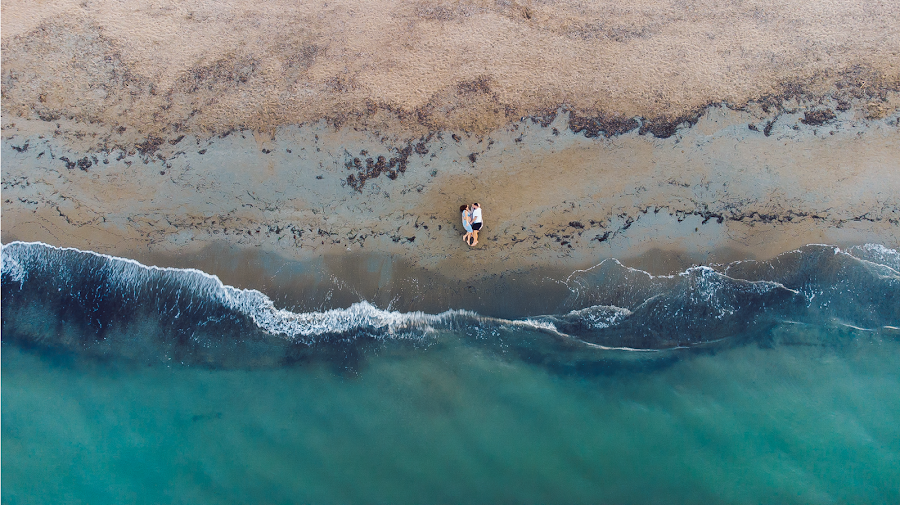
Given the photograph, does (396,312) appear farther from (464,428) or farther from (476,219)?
(464,428)

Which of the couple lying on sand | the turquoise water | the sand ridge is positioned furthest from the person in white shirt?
the turquoise water

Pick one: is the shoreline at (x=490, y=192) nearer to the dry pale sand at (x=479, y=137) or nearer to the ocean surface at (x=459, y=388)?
the dry pale sand at (x=479, y=137)

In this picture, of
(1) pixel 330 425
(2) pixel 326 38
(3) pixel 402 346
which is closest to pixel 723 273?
(3) pixel 402 346

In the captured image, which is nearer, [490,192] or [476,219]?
[476,219]

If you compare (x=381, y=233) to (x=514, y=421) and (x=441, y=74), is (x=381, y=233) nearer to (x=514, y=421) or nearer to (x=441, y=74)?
(x=441, y=74)

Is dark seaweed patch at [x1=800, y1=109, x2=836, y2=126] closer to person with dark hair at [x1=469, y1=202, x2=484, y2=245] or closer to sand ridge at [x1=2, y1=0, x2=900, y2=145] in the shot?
sand ridge at [x1=2, y1=0, x2=900, y2=145]

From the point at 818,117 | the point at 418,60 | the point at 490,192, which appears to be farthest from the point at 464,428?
the point at 818,117
